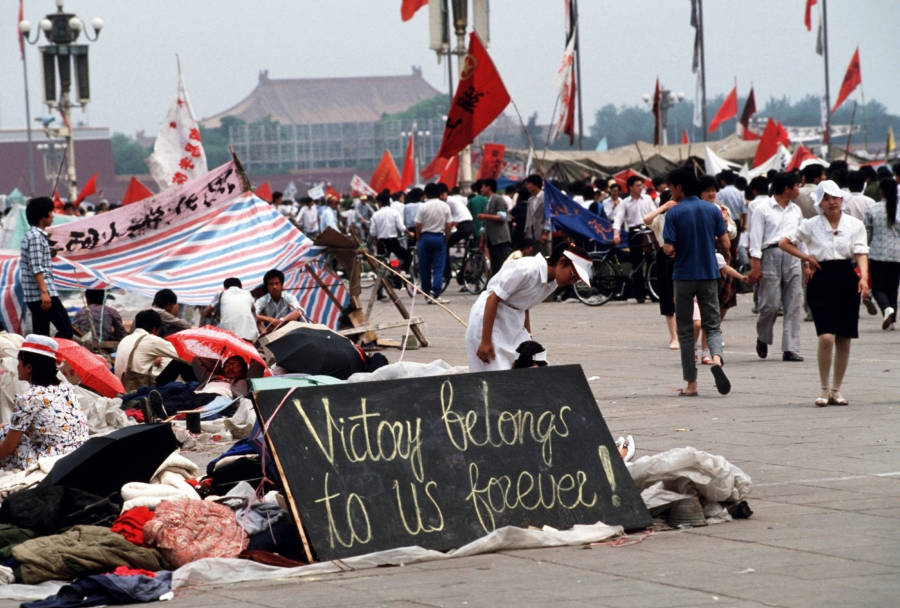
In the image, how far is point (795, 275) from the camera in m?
12.5

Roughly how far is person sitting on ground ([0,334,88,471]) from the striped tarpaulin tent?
19.3ft

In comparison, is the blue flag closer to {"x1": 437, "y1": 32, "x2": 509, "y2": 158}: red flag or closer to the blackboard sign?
{"x1": 437, "y1": 32, "x2": 509, "y2": 158}: red flag

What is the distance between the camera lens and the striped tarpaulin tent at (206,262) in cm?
1339

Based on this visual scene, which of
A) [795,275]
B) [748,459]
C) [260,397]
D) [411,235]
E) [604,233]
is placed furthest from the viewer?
[411,235]

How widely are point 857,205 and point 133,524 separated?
11034mm

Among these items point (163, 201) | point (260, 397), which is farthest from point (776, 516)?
point (163, 201)

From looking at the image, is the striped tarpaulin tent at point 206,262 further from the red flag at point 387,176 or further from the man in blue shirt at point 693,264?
the red flag at point 387,176

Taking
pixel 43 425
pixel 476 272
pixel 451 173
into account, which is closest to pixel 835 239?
pixel 43 425

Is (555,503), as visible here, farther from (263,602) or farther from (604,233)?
(604,233)

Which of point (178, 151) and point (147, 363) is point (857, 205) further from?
point (178, 151)

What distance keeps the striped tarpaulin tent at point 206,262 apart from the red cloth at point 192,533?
24.9 ft

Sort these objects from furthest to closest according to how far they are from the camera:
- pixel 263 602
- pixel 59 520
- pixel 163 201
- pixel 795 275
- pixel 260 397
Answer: pixel 163 201 < pixel 795 275 < pixel 59 520 < pixel 260 397 < pixel 263 602

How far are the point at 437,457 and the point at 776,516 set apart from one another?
1562 millimetres

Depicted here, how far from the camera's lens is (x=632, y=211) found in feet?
63.9
